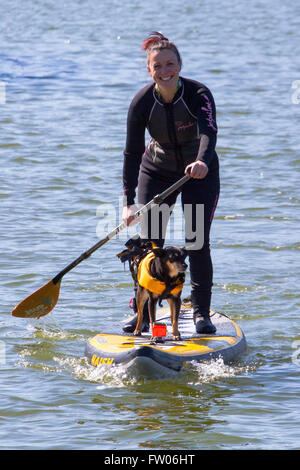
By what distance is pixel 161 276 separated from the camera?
6414 millimetres

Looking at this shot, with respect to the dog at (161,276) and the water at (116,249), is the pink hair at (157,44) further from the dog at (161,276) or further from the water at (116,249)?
the water at (116,249)

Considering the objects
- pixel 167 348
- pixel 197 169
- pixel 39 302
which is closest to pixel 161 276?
pixel 167 348

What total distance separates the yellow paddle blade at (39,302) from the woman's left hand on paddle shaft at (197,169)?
175 cm

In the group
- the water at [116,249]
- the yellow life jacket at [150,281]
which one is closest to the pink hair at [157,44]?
the yellow life jacket at [150,281]

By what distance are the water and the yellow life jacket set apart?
61 centimetres

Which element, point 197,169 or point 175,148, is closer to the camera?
point 197,169

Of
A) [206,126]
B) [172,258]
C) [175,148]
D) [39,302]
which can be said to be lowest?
[39,302]

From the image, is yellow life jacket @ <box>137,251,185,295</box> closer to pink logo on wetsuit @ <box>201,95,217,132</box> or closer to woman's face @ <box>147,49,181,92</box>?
pink logo on wetsuit @ <box>201,95,217,132</box>

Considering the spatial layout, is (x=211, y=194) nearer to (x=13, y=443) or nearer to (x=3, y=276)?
(x=13, y=443)

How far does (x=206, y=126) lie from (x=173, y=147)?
0.33 meters

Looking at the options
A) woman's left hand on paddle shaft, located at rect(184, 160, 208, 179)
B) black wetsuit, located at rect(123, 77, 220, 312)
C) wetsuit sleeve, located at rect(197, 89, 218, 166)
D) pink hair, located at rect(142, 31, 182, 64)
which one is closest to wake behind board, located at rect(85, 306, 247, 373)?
black wetsuit, located at rect(123, 77, 220, 312)

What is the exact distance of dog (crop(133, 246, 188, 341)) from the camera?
20.9ft

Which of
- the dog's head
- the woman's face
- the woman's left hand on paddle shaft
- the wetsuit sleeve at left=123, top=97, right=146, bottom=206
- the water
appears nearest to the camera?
the water

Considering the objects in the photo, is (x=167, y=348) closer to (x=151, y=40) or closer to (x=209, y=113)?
(x=209, y=113)
